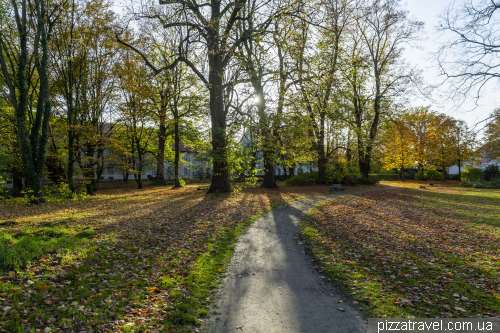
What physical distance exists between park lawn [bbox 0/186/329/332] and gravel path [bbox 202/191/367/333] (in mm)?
369

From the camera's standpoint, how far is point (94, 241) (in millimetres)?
6398

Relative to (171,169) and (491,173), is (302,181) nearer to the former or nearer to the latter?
(171,169)

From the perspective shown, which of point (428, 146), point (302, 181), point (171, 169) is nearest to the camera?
point (302, 181)

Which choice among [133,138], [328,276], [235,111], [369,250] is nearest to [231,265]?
[328,276]

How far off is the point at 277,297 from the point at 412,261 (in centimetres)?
374

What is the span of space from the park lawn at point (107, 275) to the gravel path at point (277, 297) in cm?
37

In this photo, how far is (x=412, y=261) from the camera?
6.21 metres

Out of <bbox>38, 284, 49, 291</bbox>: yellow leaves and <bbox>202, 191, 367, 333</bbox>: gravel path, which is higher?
<bbox>38, 284, 49, 291</bbox>: yellow leaves

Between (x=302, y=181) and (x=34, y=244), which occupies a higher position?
(x=302, y=181)

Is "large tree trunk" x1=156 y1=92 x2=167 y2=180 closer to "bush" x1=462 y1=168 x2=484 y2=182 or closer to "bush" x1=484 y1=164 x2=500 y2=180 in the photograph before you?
"bush" x1=462 y1=168 x2=484 y2=182

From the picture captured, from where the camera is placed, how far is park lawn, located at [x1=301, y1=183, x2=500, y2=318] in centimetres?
430

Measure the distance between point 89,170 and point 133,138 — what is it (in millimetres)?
8777

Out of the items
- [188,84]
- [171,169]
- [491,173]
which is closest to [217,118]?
[188,84]

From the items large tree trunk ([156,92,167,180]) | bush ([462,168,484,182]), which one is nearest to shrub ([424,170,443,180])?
bush ([462,168,484,182])
